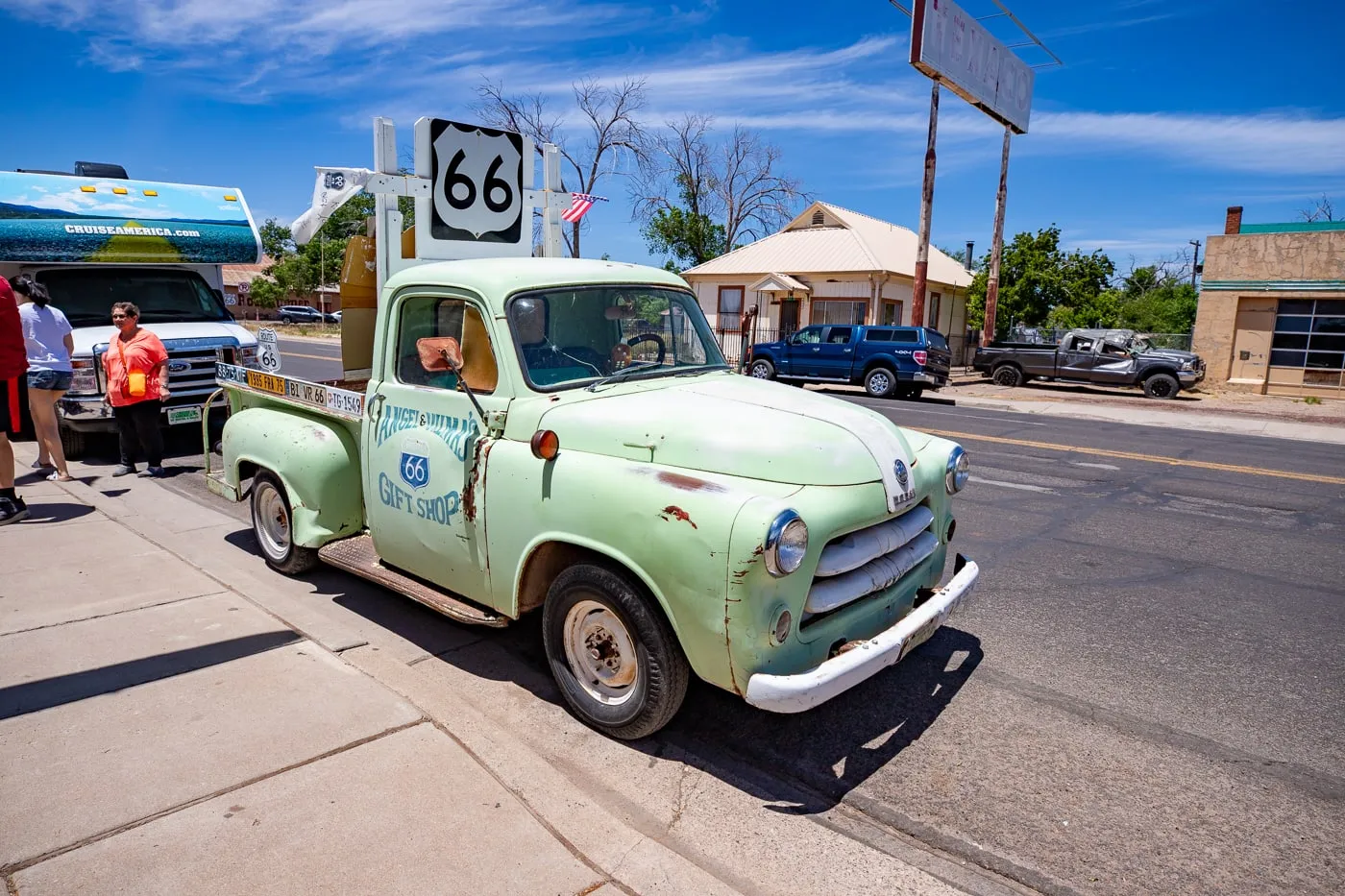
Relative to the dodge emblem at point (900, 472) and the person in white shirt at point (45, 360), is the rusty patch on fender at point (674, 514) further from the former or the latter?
the person in white shirt at point (45, 360)

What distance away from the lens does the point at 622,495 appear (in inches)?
130

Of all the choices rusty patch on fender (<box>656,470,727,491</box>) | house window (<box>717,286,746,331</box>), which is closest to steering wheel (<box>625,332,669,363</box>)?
rusty patch on fender (<box>656,470,727,491</box>)

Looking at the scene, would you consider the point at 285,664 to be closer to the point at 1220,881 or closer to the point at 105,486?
the point at 1220,881

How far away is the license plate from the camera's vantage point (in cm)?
905

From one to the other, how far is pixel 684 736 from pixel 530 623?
1538 millimetres

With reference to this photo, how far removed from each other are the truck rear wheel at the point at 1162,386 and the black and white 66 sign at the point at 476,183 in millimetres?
22344

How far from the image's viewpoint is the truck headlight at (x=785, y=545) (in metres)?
2.93

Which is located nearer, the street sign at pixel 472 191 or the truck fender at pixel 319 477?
the truck fender at pixel 319 477

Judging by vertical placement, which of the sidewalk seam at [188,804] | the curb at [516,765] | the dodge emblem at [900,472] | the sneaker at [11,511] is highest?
the dodge emblem at [900,472]

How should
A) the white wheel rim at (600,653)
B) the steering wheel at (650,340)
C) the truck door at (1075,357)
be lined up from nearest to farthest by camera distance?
the white wheel rim at (600,653) → the steering wheel at (650,340) → the truck door at (1075,357)

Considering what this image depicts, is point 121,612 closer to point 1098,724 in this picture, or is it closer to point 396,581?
point 396,581

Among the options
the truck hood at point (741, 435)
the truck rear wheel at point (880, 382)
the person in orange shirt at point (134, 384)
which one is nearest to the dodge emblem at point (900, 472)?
the truck hood at point (741, 435)

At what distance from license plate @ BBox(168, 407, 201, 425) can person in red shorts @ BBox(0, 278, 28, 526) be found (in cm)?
229

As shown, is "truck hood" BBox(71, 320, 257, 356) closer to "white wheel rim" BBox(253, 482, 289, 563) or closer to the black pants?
the black pants
